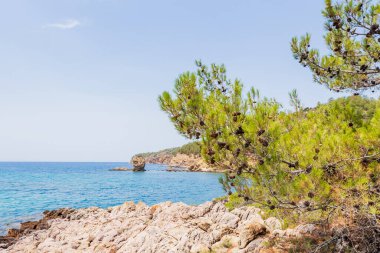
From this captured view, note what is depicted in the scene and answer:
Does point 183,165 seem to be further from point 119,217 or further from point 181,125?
point 181,125

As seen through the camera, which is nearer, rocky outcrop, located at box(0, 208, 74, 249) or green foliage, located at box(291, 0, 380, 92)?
green foliage, located at box(291, 0, 380, 92)

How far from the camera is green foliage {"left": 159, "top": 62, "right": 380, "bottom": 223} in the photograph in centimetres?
542

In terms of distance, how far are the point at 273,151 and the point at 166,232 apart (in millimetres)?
8281

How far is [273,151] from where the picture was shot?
17.9 ft

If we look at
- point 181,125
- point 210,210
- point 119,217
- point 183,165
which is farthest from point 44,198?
point 183,165

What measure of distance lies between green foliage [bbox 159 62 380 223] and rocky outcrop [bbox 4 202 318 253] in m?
3.58

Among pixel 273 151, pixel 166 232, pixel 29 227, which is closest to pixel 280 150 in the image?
pixel 273 151

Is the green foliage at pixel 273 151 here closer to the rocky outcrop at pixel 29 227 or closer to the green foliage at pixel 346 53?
the green foliage at pixel 346 53

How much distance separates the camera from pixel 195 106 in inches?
230

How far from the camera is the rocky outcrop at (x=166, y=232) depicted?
971 centimetres

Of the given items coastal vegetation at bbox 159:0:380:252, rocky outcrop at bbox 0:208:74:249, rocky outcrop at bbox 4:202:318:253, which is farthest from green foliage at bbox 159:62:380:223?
rocky outcrop at bbox 0:208:74:249

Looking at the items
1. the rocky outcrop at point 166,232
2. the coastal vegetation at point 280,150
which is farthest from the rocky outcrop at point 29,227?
the coastal vegetation at point 280,150

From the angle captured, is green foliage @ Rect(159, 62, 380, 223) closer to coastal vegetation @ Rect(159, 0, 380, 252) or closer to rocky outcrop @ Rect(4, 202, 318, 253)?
coastal vegetation @ Rect(159, 0, 380, 252)

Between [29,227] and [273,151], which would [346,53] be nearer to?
[273,151]
